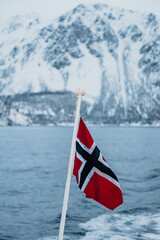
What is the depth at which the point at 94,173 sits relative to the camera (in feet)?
19.8

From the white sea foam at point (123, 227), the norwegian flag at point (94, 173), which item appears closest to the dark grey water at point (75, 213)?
the white sea foam at point (123, 227)

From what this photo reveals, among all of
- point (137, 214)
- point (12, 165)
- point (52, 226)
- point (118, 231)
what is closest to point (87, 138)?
point (118, 231)

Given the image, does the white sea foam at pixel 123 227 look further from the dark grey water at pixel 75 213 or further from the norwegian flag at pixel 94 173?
the norwegian flag at pixel 94 173

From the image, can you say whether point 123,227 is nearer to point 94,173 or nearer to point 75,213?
point 75,213

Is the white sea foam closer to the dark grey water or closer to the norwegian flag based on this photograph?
the dark grey water

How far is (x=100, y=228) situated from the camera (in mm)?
13805

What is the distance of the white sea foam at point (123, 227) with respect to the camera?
12.6 metres

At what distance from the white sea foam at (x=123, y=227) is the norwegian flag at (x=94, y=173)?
7.02 meters

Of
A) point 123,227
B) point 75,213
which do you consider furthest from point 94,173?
point 75,213

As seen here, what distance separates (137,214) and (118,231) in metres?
3.12

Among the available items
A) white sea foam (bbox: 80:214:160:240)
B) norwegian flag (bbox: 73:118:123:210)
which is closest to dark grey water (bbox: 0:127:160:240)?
white sea foam (bbox: 80:214:160:240)

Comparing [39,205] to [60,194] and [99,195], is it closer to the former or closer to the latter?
[60,194]

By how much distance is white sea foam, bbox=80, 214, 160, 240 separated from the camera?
12.6 meters

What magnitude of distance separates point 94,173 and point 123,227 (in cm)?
861
